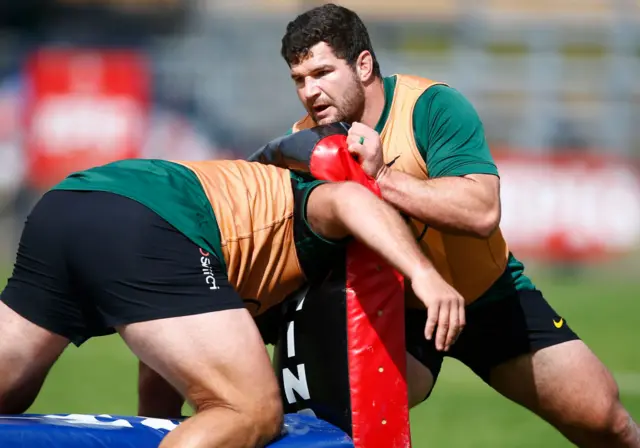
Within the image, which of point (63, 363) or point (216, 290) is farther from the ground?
point (216, 290)

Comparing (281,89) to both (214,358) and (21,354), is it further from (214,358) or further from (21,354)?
(214,358)

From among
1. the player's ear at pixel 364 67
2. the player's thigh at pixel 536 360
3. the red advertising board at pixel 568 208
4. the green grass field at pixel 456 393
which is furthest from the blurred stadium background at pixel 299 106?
the player's ear at pixel 364 67

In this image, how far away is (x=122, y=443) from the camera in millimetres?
3365

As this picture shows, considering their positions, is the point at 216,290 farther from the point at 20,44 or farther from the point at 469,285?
the point at 20,44

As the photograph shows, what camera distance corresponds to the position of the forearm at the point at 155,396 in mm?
4301

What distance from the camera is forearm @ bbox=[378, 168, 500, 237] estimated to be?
381 centimetres

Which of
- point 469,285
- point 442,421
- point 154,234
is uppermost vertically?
point 154,234

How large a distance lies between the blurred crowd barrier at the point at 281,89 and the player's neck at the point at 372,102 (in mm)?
10375

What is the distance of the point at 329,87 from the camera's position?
432 cm

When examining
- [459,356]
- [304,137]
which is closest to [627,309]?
[459,356]

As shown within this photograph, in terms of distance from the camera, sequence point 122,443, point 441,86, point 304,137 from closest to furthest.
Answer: point 122,443 → point 304,137 → point 441,86

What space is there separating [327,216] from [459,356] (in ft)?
3.83

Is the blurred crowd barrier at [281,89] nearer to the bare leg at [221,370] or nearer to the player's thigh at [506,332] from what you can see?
the player's thigh at [506,332]

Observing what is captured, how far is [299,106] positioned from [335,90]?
12480mm
